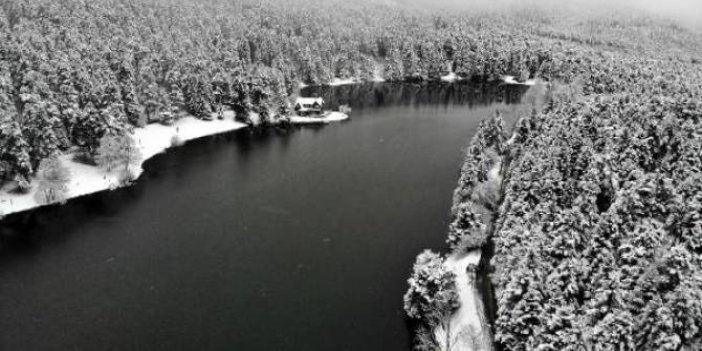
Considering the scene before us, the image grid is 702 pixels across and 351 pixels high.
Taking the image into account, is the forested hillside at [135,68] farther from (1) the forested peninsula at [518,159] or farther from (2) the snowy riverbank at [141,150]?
(2) the snowy riverbank at [141,150]

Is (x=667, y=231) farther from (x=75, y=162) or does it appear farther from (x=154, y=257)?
(x=75, y=162)

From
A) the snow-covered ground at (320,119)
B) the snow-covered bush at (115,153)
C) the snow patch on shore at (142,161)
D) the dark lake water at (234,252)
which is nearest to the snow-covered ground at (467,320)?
the dark lake water at (234,252)

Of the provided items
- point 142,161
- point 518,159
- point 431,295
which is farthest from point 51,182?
point 518,159

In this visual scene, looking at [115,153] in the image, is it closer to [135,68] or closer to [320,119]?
[135,68]

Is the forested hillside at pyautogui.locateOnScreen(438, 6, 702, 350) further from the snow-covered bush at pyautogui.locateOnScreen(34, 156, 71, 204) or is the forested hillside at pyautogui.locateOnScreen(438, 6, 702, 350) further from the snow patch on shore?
the snow patch on shore

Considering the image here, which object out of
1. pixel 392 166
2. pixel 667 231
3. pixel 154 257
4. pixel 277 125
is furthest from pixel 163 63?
pixel 667 231

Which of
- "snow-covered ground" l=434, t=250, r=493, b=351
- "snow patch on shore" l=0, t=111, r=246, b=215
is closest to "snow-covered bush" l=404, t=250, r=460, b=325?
"snow-covered ground" l=434, t=250, r=493, b=351
